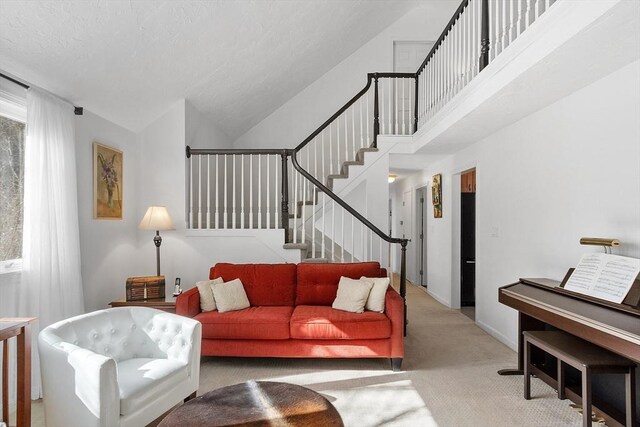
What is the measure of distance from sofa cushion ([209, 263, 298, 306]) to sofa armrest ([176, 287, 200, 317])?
43cm

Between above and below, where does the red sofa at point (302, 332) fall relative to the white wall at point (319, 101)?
below

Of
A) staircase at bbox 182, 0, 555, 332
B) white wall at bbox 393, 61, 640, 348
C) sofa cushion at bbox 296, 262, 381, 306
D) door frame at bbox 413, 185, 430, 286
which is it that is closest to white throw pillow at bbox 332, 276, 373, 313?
sofa cushion at bbox 296, 262, 381, 306

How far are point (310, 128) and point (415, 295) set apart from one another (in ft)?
11.6

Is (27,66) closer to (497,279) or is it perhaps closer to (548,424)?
(548,424)

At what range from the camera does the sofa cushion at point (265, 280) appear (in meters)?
3.74

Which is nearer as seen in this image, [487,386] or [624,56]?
[624,56]

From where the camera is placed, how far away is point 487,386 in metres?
2.94

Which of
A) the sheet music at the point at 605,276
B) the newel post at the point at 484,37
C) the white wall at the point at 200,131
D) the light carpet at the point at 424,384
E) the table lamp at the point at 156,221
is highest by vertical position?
the newel post at the point at 484,37

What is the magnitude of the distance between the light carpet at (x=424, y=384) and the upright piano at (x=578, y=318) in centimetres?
20

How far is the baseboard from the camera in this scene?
12.3 feet

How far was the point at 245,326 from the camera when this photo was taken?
10.7 ft

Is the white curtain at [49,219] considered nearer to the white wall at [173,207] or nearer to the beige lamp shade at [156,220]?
the beige lamp shade at [156,220]

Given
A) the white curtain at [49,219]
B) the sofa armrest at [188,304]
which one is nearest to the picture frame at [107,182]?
the white curtain at [49,219]

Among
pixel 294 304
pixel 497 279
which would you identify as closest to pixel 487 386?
pixel 497 279
